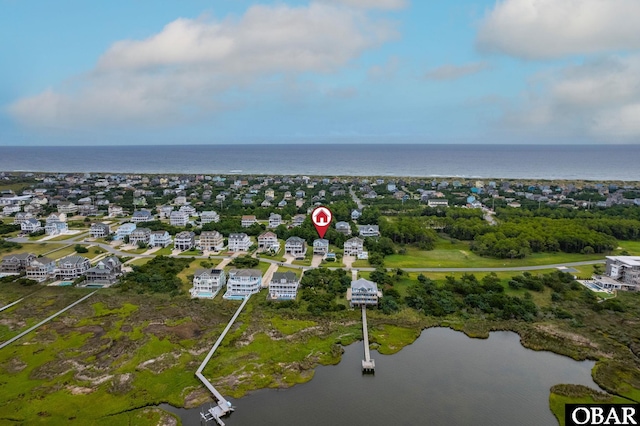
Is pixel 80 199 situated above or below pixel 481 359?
above

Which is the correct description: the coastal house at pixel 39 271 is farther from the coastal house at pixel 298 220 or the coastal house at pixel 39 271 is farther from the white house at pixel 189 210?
the coastal house at pixel 298 220

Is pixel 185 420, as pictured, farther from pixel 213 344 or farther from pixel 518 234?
pixel 518 234

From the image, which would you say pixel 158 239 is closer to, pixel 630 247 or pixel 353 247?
pixel 353 247

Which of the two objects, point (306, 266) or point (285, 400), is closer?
point (285, 400)

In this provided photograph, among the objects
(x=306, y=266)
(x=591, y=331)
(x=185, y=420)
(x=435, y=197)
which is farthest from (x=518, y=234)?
(x=185, y=420)

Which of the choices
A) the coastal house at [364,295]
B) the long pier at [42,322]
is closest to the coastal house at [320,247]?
the coastal house at [364,295]

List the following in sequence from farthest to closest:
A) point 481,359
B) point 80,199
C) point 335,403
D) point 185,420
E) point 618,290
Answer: point 80,199 < point 618,290 < point 481,359 < point 335,403 < point 185,420
